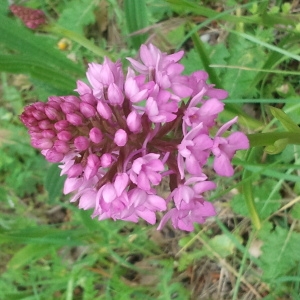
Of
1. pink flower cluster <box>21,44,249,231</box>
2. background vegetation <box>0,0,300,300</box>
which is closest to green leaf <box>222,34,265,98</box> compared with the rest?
background vegetation <box>0,0,300,300</box>

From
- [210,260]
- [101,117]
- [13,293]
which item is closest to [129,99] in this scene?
[101,117]

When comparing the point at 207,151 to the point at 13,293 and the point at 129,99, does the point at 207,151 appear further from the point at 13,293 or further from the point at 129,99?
the point at 13,293

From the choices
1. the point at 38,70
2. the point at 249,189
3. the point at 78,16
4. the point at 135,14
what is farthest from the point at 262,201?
the point at 78,16

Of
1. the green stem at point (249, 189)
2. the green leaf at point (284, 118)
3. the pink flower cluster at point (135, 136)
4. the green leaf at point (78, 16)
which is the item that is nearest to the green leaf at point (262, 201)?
the green stem at point (249, 189)

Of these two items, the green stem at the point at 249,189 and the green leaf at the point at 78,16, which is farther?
the green leaf at the point at 78,16

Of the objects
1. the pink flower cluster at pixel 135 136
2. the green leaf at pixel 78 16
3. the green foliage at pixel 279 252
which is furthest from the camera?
the green leaf at pixel 78 16

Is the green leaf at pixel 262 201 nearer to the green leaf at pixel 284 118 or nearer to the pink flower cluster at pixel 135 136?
the green leaf at pixel 284 118
